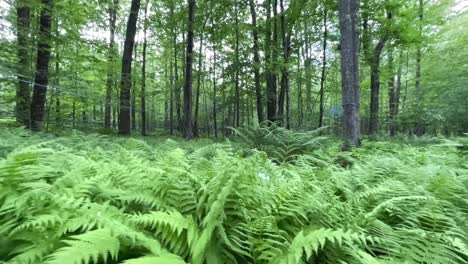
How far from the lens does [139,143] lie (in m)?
4.85

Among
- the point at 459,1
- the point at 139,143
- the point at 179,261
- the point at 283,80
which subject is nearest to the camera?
the point at 179,261

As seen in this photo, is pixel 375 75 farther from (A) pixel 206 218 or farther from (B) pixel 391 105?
(A) pixel 206 218

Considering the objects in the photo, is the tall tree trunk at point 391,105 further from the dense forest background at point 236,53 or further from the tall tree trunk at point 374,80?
the tall tree trunk at point 374,80

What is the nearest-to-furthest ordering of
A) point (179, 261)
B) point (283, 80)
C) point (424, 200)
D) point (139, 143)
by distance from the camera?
point (179, 261), point (424, 200), point (139, 143), point (283, 80)

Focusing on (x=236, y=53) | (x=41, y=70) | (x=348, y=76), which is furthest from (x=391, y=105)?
(x=41, y=70)

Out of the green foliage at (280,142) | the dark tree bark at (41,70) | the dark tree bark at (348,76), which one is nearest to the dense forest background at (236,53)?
the dark tree bark at (41,70)

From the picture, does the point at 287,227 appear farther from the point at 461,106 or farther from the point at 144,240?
the point at 461,106

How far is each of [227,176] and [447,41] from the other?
20.0 metres

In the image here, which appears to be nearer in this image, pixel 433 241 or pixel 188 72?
pixel 433 241

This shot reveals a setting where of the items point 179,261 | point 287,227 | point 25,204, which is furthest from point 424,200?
point 25,204

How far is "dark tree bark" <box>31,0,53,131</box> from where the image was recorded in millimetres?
6871

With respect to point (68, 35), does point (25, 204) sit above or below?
below

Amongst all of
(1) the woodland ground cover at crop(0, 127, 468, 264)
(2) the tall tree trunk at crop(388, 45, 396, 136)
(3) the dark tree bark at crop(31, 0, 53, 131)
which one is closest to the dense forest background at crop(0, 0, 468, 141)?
(3) the dark tree bark at crop(31, 0, 53, 131)

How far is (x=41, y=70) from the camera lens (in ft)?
23.9
